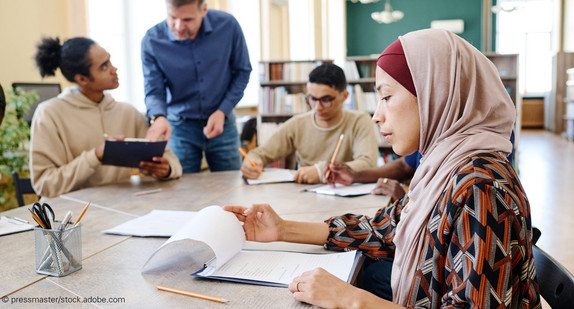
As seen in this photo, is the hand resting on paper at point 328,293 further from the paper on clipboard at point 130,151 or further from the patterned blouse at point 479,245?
the paper on clipboard at point 130,151

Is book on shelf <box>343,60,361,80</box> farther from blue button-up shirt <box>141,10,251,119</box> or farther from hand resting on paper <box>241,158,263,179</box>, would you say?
hand resting on paper <box>241,158,263,179</box>

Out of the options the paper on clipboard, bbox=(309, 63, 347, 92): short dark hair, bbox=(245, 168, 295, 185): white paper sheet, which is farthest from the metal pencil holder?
bbox=(309, 63, 347, 92): short dark hair

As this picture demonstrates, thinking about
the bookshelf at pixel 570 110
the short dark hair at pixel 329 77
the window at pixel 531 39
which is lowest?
the bookshelf at pixel 570 110

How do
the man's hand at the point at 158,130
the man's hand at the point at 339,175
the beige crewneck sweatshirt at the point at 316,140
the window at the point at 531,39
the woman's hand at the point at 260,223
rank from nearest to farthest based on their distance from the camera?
the woman's hand at the point at 260,223 < the man's hand at the point at 339,175 < the man's hand at the point at 158,130 < the beige crewneck sweatshirt at the point at 316,140 < the window at the point at 531,39

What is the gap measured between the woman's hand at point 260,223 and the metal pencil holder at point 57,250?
1.21ft

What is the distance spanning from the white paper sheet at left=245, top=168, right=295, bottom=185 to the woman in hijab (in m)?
1.13

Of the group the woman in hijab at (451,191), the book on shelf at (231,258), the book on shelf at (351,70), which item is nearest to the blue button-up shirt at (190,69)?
the book on shelf at (231,258)

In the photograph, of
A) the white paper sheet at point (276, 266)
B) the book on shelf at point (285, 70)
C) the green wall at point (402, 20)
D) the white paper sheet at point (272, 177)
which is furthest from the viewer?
the green wall at point (402, 20)

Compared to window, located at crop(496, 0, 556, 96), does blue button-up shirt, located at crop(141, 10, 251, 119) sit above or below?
below

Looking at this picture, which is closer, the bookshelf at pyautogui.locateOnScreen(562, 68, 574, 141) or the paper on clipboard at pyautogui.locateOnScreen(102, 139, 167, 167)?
the paper on clipboard at pyautogui.locateOnScreen(102, 139, 167, 167)

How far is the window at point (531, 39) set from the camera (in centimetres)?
1274

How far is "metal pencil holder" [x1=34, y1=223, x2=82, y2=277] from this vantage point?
0.98 meters

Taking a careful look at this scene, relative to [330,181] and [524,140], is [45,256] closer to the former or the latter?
[330,181]

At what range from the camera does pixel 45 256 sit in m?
1.01
